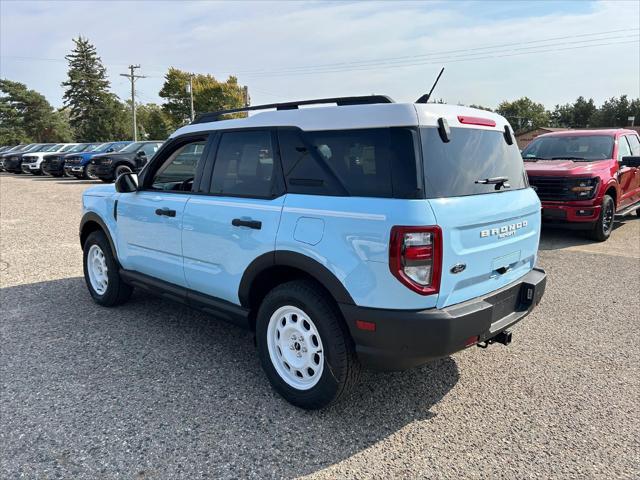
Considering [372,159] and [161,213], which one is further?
[161,213]

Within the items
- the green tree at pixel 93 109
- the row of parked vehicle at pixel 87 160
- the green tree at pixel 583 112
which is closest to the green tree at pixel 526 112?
the green tree at pixel 583 112

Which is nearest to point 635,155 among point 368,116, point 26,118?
point 368,116

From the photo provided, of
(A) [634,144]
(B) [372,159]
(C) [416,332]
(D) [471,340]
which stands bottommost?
(D) [471,340]

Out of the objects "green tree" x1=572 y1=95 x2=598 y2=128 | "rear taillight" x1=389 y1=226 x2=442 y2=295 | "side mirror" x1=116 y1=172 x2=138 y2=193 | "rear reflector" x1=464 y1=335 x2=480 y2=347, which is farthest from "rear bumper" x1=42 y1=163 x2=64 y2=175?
"green tree" x1=572 y1=95 x2=598 y2=128

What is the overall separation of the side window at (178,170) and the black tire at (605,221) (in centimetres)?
699

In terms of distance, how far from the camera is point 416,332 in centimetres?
253

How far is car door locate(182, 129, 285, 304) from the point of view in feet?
10.3

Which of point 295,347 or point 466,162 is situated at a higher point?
point 466,162

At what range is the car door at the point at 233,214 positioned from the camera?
313 centimetres

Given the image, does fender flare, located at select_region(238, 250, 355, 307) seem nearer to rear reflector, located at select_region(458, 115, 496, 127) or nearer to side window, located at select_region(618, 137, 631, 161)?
rear reflector, located at select_region(458, 115, 496, 127)

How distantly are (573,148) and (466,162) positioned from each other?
7.51 meters

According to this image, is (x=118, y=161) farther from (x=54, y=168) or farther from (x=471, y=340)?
(x=471, y=340)

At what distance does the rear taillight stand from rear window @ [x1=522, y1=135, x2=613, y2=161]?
25.0ft

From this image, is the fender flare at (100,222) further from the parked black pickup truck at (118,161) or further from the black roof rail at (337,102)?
the parked black pickup truck at (118,161)
